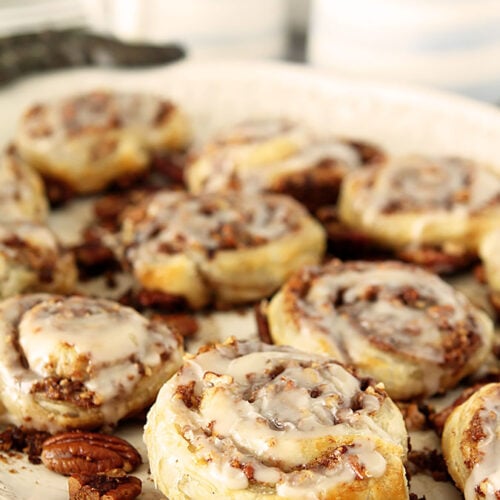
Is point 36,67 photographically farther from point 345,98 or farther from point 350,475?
point 350,475

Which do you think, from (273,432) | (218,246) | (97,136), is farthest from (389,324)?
(97,136)

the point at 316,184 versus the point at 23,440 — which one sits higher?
the point at 316,184

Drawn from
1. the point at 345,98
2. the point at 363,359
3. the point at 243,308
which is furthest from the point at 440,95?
the point at 363,359

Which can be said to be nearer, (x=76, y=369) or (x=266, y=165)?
(x=76, y=369)

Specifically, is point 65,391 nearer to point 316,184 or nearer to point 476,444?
point 476,444

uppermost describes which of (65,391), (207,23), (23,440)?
(207,23)

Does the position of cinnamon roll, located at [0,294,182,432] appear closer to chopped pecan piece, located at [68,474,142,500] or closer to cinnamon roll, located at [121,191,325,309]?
chopped pecan piece, located at [68,474,142,500]

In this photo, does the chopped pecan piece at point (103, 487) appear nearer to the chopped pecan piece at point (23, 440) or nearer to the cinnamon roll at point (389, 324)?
the chopped pecan piece at point (23, 440)
